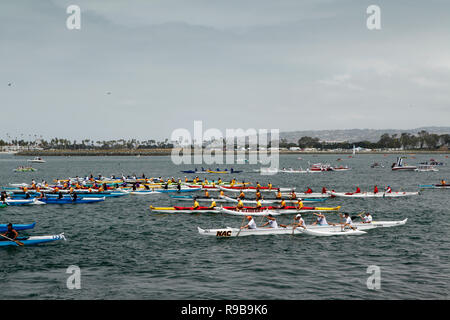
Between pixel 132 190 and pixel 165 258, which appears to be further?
pixel 132 190

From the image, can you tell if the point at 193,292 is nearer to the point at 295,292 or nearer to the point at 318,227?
the point at 295,292

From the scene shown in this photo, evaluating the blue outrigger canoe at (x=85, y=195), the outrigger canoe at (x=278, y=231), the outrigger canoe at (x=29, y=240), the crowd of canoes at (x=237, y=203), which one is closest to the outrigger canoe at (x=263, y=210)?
the crowd of canoes at (x=237, y=203)

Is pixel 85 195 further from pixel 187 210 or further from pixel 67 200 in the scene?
pixel 187 210

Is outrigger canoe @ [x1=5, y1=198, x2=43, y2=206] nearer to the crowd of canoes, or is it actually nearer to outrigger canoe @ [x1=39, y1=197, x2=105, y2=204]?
the crowd of canoes

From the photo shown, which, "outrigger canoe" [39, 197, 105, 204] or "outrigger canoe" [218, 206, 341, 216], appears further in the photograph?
"outrigger canoe" [39, 197, 105, 204]

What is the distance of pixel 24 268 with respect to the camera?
81.0ft

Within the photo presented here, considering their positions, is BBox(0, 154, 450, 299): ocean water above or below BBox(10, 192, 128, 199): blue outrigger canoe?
below

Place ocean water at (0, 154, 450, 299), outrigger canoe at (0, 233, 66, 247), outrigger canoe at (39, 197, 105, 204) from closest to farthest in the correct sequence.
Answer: ocean water at (0, 154, 450, 299)
outrigger canoe at (0, 233, 66, 247)
outrigger canoe at (39, 197, 105, 204)

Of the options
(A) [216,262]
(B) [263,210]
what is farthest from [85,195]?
(A) [216,262]

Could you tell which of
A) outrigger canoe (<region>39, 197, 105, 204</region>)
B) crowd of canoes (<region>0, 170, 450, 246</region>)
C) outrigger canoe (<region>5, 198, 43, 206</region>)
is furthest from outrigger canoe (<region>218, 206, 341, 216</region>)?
outrigger canoe (<region>5, 198, 43, 206</region>)

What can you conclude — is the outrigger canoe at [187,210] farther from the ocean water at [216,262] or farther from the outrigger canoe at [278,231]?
the outrigger canoe at [278,231]

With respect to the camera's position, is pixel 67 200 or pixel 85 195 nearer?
pixel 67 200
